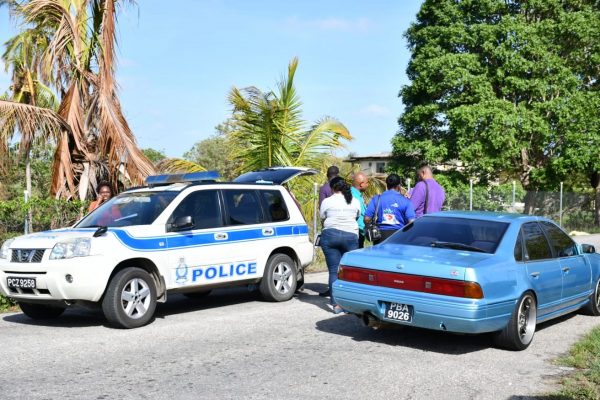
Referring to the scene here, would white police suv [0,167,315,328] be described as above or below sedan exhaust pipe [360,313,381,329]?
above

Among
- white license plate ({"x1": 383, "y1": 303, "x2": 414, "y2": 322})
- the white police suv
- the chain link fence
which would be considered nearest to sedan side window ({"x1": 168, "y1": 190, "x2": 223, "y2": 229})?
the white police suv

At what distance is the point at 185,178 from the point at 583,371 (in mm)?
5688

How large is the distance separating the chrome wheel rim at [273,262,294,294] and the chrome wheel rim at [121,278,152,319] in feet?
7.83

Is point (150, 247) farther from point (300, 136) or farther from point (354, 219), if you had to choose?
point (300, 136)

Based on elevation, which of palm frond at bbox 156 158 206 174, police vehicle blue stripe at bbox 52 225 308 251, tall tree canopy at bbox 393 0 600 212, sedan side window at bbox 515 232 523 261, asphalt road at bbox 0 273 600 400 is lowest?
asphalt road at bbox 0 273 600 400

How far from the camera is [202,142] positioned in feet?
208

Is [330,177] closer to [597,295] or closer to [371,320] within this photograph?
[371,320]

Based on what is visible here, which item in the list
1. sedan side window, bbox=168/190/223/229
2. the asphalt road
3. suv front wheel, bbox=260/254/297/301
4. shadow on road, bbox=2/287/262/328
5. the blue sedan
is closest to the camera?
the asphalt road

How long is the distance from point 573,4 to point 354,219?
2727 cm

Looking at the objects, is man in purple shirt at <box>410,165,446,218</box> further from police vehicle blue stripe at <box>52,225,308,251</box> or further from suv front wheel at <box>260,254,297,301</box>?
suv front wheel at <box>260,254,297,301</box>

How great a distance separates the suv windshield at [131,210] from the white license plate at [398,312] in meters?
3.41

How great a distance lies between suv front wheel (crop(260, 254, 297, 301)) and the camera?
410 inches

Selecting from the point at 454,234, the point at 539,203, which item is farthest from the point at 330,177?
the point at 539,203

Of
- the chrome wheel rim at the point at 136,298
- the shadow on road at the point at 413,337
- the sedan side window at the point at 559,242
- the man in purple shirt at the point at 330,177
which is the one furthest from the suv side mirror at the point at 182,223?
the sedan side window at the point at 559,242
